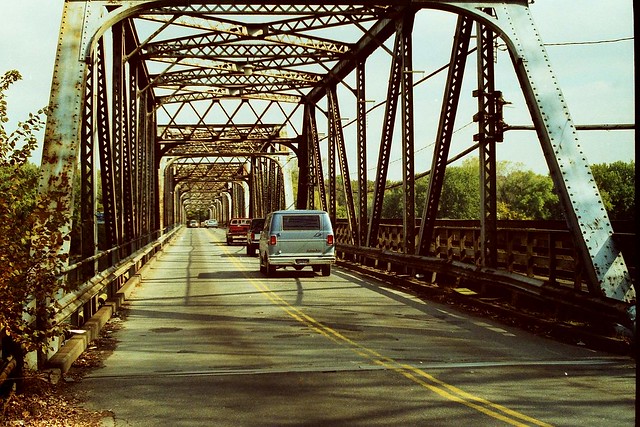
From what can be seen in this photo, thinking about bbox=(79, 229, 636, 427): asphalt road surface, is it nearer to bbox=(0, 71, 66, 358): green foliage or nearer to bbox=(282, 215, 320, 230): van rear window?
bbox=(0, 71, 66, 358): green foliage

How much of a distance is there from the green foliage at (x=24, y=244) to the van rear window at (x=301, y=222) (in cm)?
1652

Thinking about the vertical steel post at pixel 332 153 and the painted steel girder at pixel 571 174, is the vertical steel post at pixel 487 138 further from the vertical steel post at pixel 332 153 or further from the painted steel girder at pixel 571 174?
the vertical steel post at pixel 332 153

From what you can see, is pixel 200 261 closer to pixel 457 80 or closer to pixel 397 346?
pixel 457 80

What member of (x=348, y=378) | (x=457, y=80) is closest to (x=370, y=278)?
(x=457, y=80)

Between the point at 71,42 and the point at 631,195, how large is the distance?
372 ft

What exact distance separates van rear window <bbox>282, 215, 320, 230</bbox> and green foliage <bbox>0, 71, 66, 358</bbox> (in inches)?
651

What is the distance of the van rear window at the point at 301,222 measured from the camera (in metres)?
24.5

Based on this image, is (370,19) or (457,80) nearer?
(457,80)

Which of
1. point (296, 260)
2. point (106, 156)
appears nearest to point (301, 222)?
point (296, 260)

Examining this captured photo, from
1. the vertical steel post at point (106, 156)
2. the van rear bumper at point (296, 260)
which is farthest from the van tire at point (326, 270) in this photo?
the vertical steel post at point (106, 156)

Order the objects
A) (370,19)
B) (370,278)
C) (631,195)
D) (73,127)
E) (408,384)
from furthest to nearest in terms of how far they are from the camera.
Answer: (631,195)
(370,278)
(370,19)
(73,127)
(408,384)

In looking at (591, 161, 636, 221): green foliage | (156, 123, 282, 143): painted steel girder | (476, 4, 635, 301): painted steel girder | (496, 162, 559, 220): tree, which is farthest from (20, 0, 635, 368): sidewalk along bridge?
(496, 162, 559, 220): tree

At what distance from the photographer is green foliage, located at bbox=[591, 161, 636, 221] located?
12200 centimetres

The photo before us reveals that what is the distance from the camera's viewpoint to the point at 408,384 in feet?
27.5
